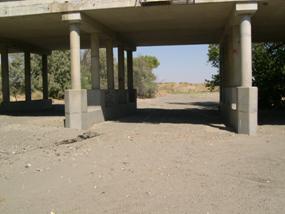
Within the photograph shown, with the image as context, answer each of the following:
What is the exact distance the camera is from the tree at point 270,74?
2580 centimetres

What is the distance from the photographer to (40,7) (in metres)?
15.6

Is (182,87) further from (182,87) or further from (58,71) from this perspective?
(58,71)

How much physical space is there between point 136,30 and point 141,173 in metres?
13.1

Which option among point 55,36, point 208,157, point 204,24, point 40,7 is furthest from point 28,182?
point 55,36

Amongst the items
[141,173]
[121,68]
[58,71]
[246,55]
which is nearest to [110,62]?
[121,68]

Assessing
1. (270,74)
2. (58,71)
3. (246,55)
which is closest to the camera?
(246,55)

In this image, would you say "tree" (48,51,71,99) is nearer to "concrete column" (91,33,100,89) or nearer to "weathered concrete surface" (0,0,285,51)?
A: "weathered concrete surface" (0,0,285,51)

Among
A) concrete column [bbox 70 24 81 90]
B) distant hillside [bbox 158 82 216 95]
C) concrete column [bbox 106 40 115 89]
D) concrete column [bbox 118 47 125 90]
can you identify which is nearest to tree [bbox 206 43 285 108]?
concrete column [bbox 118 47 125 90]

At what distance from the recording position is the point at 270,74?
25.9 metres

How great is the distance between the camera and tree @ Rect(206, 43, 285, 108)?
25.8 m

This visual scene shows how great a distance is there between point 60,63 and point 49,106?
1362 centimetres

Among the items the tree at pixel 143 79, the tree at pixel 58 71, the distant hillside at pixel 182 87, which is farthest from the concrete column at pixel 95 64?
the distant hillside at pixel 182 87

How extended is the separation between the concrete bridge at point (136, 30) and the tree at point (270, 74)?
3.01 metres

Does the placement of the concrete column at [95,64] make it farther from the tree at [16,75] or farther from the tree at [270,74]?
the tree at [16,75]
